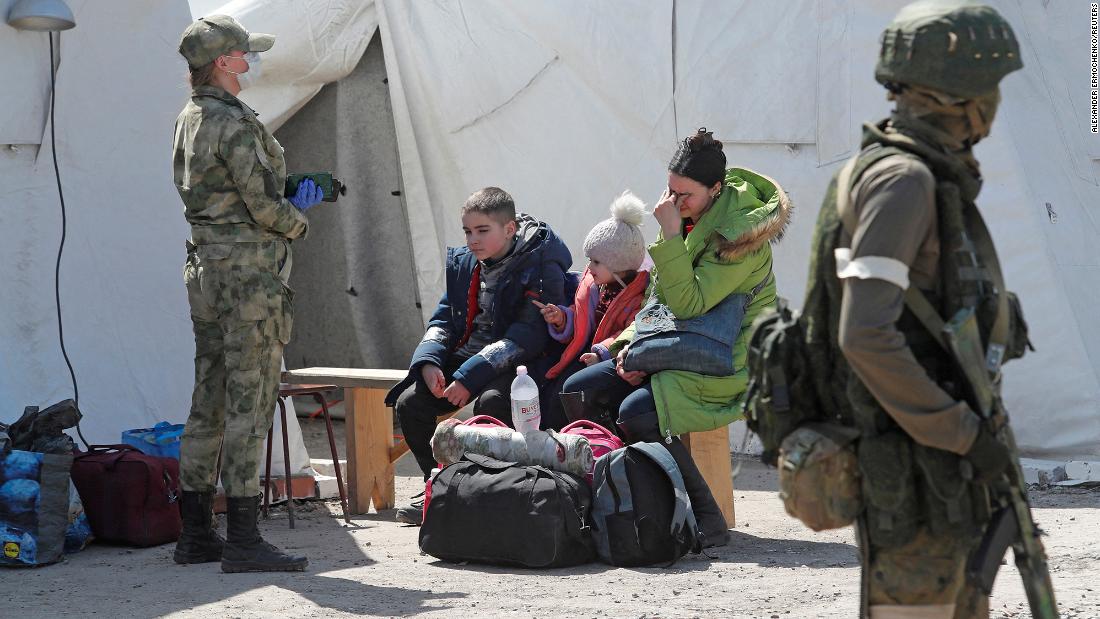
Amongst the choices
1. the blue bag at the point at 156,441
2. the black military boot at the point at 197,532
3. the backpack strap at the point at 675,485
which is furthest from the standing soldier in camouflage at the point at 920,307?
the blue bag at the point at 156,441

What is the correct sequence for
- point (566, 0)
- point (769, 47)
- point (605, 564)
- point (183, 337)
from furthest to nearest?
1. point (566, 0)
2. point (769, 47)
3. point (183, 337)
4. point (605, 564)

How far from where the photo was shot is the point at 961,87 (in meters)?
2.13

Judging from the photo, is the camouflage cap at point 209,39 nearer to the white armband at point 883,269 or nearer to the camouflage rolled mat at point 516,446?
the camouflage rolled mat at point 516,446

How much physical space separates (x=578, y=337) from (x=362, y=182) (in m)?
3.03

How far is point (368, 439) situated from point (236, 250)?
5.15 feet

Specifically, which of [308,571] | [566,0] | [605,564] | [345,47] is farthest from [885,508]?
[345,47]

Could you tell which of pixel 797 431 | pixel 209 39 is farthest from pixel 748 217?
pixel 797 431

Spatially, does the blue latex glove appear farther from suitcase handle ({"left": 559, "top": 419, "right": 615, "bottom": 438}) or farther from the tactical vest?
the tactical vest

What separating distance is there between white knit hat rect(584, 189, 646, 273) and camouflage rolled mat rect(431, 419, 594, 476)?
717 millimetres

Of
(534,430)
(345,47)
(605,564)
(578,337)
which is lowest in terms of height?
(605,564)

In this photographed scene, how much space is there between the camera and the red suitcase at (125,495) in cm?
472

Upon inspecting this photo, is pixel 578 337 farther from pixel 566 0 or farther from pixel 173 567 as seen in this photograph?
pixel 566 0

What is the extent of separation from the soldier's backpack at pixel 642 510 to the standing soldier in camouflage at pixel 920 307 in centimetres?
191

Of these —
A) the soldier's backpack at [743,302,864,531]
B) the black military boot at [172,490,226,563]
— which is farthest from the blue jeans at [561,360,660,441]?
the soldier's backpack at [743,302,864,531]
